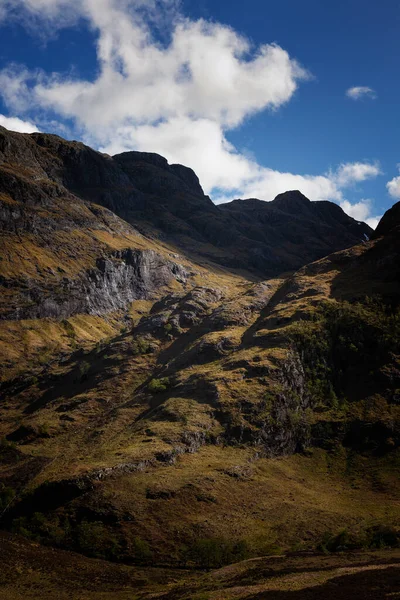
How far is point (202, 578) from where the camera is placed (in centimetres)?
5253

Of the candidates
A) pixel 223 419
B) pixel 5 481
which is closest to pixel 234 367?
pixel 223 419

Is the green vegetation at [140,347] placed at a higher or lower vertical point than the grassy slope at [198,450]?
higher

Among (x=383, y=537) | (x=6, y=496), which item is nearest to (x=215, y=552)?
(x=383, y=537)

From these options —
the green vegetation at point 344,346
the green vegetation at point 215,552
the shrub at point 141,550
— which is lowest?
the shrub at point 141,550

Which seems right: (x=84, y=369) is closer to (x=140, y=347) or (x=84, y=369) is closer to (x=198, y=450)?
(x=140, y=347)

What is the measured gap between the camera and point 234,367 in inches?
4213

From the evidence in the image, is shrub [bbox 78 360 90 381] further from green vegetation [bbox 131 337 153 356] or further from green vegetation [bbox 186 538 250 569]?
green vegetation [bbox 186 538 250 569]

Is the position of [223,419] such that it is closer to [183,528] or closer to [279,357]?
[279,357]

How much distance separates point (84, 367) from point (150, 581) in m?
84.2

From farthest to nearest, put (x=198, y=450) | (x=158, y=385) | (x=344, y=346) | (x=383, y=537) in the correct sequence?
1. (x=344, y=346)
2. (x=158, y=385)
3. (x=198, y=450)
4. (x=383, y=537)

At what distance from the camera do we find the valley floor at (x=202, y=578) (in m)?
42.1

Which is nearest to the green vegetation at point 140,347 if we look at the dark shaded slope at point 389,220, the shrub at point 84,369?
the shrub at point 84,369

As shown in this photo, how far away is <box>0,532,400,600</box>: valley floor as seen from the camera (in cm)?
4206

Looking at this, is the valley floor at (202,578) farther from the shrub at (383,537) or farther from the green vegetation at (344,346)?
the green vegetation at (344,346)
